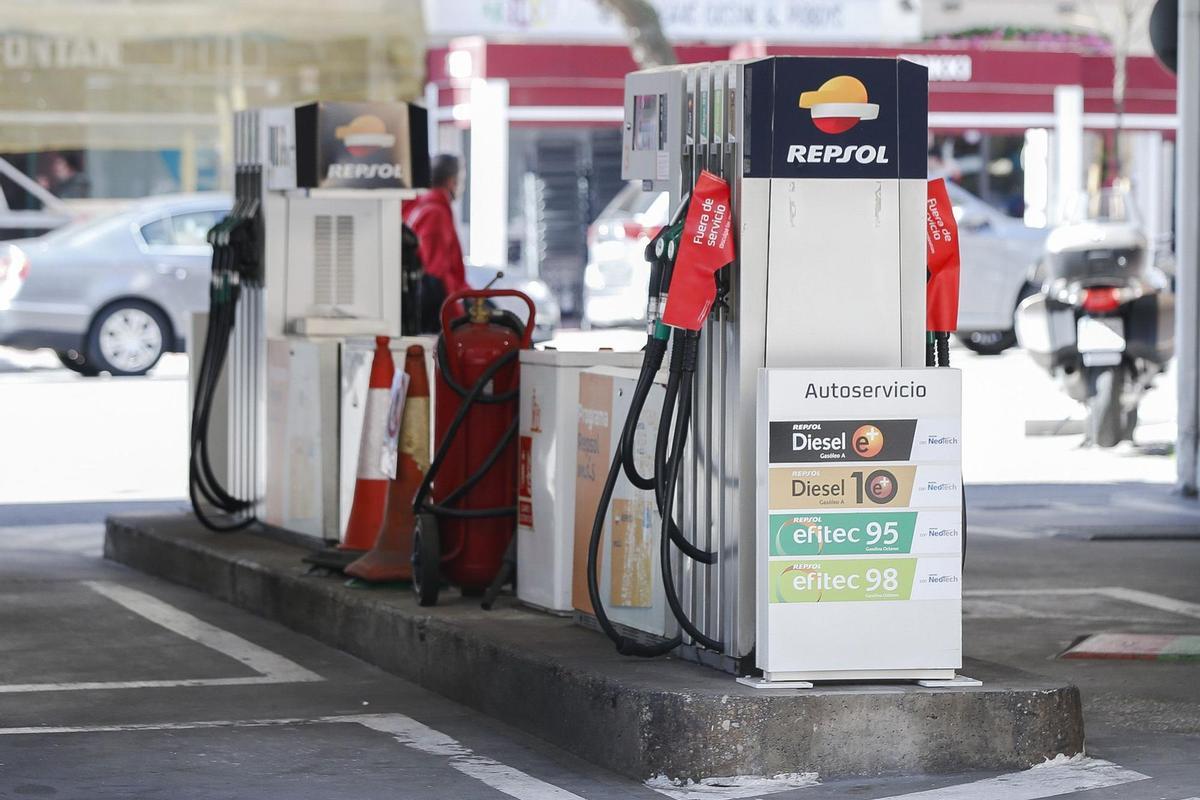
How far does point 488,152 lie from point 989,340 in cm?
725

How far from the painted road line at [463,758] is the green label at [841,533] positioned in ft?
3.07

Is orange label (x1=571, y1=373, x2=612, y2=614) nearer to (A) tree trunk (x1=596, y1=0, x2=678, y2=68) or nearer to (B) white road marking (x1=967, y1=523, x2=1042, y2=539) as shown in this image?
(B) white road marking (x1=967, y1=523, x2=1042, y2=539)

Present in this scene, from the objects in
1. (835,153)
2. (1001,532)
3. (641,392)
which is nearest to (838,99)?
(835,153)

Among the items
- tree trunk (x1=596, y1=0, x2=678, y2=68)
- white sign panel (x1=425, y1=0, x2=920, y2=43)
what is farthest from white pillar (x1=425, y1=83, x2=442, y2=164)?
tree trunk (x1=596, y1=0, x2=678, y2=68)

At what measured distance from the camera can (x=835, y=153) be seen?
6.49 meters

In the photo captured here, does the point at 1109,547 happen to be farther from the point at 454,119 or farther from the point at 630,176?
the point at 454,119

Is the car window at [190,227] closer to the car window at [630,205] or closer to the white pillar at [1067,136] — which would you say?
the car window at [630,205]

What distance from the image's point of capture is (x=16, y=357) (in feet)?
81.2

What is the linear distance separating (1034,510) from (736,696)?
7.11m

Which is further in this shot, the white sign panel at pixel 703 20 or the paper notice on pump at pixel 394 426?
the white sign panel at pixel 703 20

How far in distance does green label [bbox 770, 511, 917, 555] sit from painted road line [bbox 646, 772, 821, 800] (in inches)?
25.0

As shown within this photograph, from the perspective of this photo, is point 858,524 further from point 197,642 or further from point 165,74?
point 165,74

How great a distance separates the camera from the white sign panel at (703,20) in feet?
98.1

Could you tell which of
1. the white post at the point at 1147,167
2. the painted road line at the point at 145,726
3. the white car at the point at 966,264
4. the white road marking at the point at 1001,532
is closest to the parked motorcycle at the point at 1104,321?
the white road marking at the point at 1001,532
